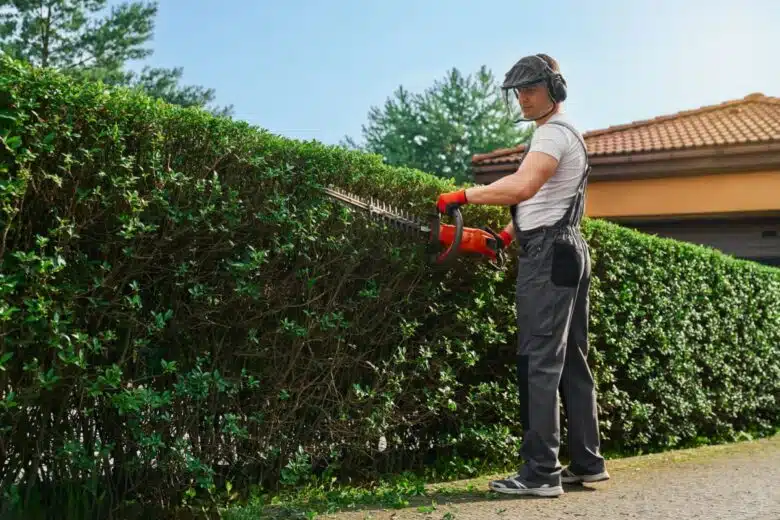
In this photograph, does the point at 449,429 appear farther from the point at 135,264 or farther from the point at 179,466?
the point at 135,264

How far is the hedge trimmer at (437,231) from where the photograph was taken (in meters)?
4.96

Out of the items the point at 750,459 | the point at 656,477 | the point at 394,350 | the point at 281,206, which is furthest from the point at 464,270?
the point at 750,459

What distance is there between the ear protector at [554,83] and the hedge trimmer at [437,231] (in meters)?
0.91

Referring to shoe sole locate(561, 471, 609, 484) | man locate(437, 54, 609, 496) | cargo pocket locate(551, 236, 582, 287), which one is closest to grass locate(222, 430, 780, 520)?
man locate(437, 54, 609, 496)

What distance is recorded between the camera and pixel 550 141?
4.87 meters

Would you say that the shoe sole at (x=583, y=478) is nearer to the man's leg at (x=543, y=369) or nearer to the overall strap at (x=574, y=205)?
the man's leg at (x=543, y=369)

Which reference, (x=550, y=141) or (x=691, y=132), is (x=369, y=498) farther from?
(x=691, y=132)

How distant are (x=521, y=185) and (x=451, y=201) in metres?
0.40

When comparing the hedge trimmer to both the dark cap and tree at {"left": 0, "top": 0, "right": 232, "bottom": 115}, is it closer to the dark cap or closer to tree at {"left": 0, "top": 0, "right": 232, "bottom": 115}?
the dark cap

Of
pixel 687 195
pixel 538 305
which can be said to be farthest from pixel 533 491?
pixel 687 195

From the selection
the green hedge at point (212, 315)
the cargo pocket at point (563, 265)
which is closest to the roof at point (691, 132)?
the green hedge at point (212, 315)

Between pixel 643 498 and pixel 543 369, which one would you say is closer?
pixel 543 369

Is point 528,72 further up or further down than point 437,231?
further up

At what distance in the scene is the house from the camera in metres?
17.7
